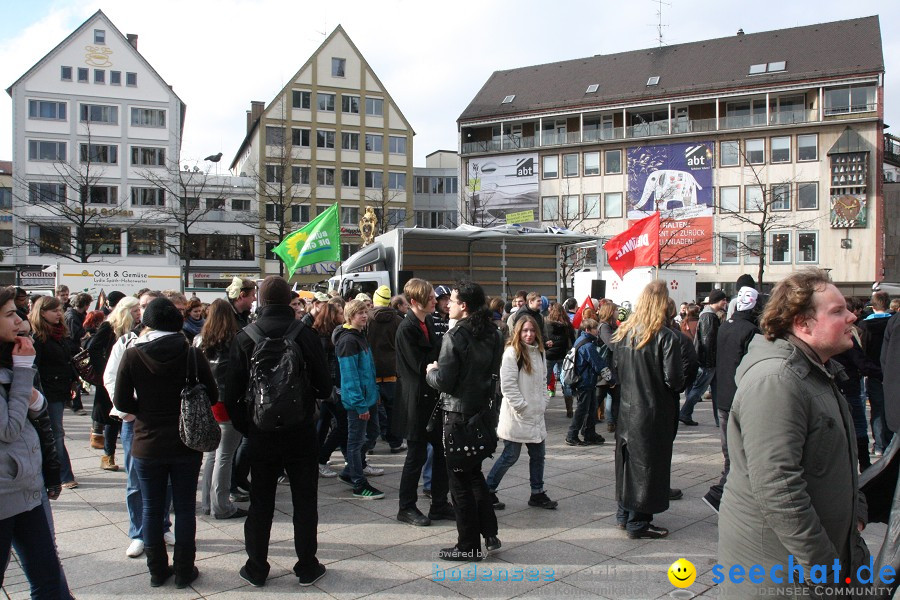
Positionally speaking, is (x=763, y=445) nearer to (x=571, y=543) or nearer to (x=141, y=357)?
(x=571, y=543)

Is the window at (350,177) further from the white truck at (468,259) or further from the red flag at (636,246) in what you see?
the red flag at (636,246)

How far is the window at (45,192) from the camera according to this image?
154ft

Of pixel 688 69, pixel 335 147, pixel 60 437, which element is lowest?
pixel 60 437

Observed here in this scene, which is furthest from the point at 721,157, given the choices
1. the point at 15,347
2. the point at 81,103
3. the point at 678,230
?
the point at 15,347

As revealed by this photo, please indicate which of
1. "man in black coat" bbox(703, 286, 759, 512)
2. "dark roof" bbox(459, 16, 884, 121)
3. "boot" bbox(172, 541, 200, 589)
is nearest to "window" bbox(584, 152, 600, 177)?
"dark roof" bbox(459, 16, 884, 121)

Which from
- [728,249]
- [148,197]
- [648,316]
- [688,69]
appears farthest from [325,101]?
[648,316]

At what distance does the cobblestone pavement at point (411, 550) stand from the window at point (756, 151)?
47.8 m

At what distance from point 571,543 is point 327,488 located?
2.63 metres

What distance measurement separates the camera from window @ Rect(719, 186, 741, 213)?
4997cm

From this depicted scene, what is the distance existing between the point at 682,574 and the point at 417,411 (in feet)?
7.40

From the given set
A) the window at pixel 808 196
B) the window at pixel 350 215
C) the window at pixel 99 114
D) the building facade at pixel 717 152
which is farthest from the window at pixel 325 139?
the window at pixel 808 196

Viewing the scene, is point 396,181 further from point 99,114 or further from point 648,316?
point 648,316

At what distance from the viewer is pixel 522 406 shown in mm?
5844

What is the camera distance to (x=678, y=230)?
50.3m
